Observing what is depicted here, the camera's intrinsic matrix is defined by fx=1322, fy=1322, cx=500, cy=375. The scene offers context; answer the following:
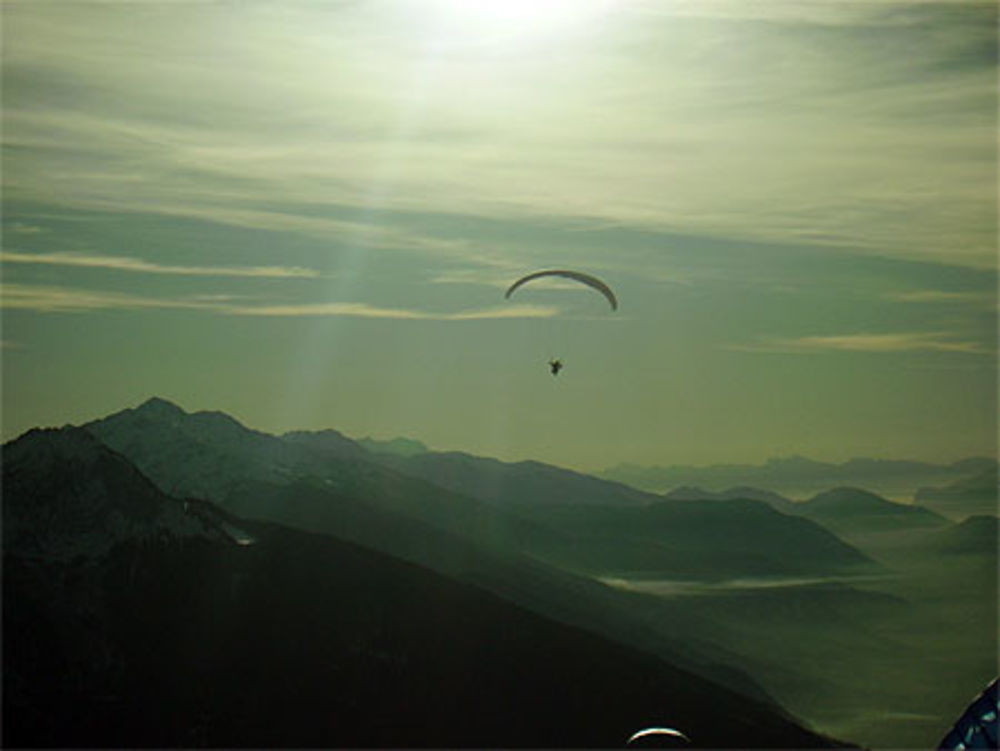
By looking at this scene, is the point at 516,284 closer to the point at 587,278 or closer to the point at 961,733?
the point at 587,278

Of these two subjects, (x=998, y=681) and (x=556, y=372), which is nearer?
(x=998, y=681)

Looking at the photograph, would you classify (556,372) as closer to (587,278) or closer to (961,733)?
(587,278)

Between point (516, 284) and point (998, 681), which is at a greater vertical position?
point (516, 284)

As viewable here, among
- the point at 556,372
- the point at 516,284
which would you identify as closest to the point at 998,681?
the point at 556,372

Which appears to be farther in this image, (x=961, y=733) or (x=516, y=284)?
(x=516, y=284)

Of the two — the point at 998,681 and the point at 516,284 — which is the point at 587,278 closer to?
the point at 516,284

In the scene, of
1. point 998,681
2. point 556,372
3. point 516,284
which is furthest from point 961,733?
point 516,284

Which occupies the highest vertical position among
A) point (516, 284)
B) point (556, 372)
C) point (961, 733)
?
point (516, 284)

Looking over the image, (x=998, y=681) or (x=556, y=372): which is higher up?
(x=556, y=372)
